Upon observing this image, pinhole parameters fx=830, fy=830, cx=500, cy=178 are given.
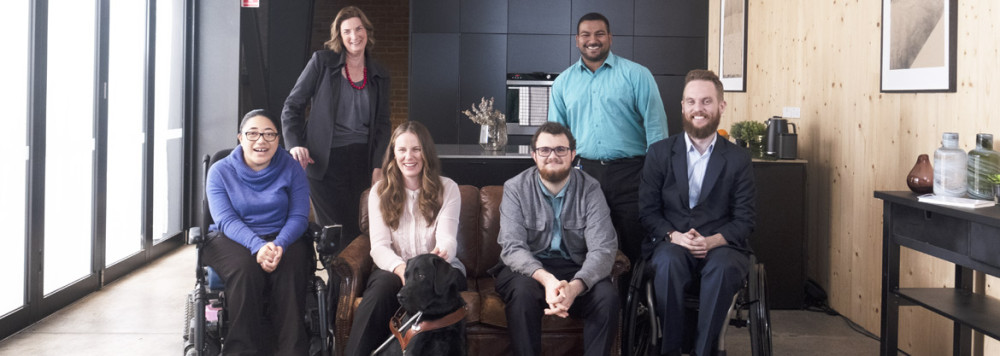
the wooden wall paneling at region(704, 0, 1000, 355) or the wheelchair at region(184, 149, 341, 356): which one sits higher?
the wooden wall paneling at region(704, 0, 1000, 355)

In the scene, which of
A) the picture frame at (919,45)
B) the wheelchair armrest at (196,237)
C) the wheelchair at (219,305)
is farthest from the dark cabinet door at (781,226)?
the wheelchair armrest at (196,237)

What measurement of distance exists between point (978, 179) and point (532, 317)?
1.75 m

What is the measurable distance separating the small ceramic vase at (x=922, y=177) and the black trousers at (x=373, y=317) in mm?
1923

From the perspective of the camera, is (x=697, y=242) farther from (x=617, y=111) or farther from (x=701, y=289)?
(x=617, y=111)

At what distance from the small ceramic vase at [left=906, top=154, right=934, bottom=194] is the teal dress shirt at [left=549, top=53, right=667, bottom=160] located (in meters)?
1.08

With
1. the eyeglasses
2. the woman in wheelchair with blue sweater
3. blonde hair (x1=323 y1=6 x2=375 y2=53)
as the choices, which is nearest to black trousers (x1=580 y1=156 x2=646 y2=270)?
blonde hair (x1=323 y1=6 x2=375 y2=53)

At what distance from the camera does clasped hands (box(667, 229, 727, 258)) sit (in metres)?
3.31

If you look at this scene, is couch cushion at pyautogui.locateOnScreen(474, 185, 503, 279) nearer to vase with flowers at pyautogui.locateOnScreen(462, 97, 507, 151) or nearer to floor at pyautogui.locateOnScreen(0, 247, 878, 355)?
floor at pyautogui.locateOnScreen(0, 247, 878, 355)

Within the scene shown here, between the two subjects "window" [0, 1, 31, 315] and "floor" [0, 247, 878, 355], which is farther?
"window" [0, 1, 31, 315]

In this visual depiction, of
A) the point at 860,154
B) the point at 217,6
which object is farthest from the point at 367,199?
the point at 217,6

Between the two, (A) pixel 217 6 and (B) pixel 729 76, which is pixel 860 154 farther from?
(A) pixel 217 6

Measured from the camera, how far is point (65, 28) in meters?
4.67

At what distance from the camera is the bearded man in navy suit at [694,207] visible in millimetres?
3209

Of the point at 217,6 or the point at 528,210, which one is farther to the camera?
the point at 217,6
